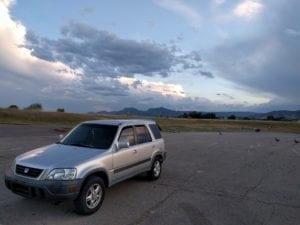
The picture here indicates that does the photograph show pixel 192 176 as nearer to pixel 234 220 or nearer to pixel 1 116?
pixel 234 220

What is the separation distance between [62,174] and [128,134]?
2542 mm

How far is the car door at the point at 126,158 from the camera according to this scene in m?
7.71

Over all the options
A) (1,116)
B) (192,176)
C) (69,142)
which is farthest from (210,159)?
(1,116)

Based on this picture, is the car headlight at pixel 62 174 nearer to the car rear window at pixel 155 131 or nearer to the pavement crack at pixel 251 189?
the car rear window at pixel 155 131

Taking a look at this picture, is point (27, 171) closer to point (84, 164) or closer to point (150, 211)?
point (84, 164)

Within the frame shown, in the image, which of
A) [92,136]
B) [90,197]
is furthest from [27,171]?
[92,136]

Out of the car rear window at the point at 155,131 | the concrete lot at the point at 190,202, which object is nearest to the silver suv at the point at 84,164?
the concrete lot at the point at 190,202

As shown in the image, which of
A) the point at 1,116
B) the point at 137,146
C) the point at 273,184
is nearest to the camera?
the point at 137,146

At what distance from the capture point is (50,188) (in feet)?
20.4

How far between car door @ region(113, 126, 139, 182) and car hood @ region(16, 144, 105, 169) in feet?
1.65

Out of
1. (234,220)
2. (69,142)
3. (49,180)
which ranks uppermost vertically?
(69,142)

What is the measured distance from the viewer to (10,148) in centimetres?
1584

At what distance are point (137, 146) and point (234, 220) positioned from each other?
3.01 meters

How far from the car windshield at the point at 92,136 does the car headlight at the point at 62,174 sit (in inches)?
53.3
